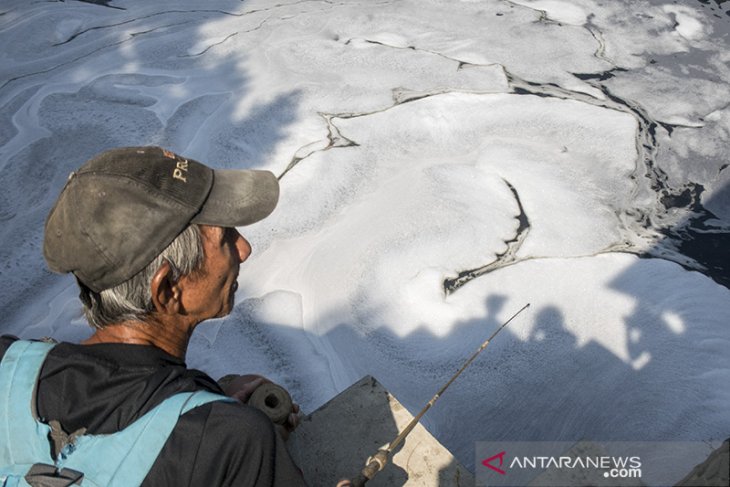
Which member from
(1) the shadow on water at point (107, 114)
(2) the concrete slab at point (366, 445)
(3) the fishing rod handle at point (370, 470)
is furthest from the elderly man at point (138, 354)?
(1) the shadow on water at point (107, 114)

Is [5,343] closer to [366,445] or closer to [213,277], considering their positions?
[213,277]

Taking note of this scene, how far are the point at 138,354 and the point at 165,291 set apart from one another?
11 centimetres

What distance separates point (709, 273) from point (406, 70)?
1.68m

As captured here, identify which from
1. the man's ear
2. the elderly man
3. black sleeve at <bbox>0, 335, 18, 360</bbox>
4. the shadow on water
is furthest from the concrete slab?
the shadow on water

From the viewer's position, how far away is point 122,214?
1064mm

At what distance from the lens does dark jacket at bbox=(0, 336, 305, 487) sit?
38.5 inches

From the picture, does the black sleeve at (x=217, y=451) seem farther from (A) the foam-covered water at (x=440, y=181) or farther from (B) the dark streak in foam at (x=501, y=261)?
(B) the dark streak in foam at (x=501, y=261)

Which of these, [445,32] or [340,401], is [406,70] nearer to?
[445,32]

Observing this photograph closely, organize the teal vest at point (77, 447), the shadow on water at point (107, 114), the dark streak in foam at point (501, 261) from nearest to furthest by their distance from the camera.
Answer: the teal vest at point (77, 447), the dark streak in foam at point (501, 261), the shadow on water at point (107, 114)

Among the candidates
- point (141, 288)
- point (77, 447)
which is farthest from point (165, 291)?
point (77, 447)

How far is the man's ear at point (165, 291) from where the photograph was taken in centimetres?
110

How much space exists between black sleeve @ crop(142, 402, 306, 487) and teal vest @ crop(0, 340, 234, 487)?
0.02 metres

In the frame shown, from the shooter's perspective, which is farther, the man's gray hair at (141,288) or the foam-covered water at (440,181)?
the foam-covered water at (440,181)

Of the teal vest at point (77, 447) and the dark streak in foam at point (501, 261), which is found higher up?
the teal vest at point (77, 447)
